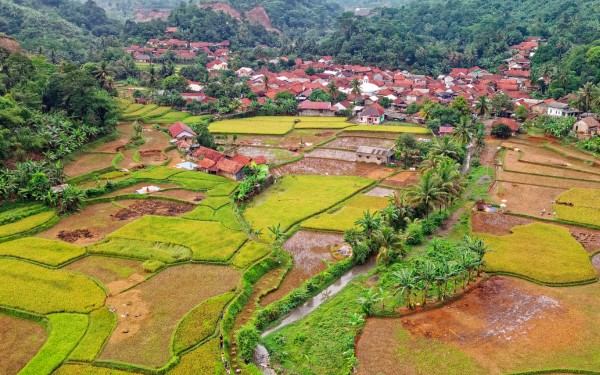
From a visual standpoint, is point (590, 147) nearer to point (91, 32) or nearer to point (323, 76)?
point (323, 76)

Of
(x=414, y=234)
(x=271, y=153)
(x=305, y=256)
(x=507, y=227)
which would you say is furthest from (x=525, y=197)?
(x=271, y=153)

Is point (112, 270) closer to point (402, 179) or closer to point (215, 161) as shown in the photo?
point (215, 161)

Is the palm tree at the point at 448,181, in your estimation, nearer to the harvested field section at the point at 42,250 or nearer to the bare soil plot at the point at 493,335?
the bare soil plot at the point at 493,335

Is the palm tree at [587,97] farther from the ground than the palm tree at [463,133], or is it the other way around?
the palm tree at [587,97]

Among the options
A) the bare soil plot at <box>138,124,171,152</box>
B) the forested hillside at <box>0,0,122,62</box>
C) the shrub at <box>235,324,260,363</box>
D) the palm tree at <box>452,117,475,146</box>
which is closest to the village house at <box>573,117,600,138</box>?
the palm tree at <box>452,117,475,146</box>

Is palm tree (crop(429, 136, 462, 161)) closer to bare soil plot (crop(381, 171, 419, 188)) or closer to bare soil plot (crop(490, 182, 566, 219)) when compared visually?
bare soil plot (crop(381, 171, 419, 188))

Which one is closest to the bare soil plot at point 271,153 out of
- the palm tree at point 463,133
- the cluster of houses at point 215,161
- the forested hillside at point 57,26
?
the cluster of houses at point 215,161
